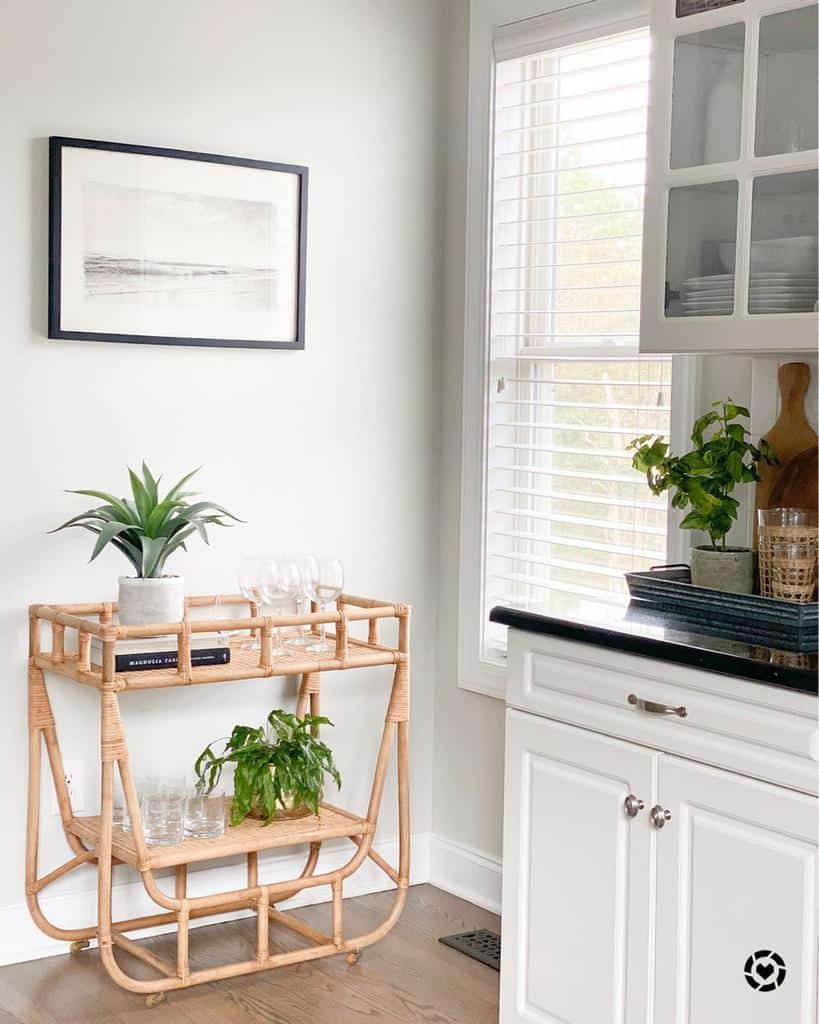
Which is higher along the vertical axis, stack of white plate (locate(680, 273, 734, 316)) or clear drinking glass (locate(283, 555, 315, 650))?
stack of white plate (locate(680, 273, 734, 316))

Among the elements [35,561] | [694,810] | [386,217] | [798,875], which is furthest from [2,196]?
[798,875]

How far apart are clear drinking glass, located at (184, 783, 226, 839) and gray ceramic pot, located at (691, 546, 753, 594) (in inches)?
46.1

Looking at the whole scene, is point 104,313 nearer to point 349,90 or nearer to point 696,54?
point 349,90

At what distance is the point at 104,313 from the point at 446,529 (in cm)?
112

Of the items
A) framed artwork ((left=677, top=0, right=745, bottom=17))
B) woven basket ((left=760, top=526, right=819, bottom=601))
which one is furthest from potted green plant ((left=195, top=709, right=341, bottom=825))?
framed artwork ((left=677, top=0, right=745, bottom=17))

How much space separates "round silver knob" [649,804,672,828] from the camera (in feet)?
7.67

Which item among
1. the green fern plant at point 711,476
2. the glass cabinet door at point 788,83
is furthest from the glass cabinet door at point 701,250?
the green fern plant at point 711,476

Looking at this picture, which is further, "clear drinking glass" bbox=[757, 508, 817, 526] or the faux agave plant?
the faux agave plant

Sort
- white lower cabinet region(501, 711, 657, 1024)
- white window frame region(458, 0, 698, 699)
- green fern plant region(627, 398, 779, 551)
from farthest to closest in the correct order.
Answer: white window frame region(458, 0, 698, 699) → green fern plant region(627, 398, 779, 551) → white lower cabinet region(501, 711, 657, 1024)

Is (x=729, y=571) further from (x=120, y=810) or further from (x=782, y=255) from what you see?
(x=120, y=810)

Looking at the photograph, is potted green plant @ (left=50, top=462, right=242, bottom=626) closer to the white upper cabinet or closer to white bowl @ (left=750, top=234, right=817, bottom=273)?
the white upper cabinet

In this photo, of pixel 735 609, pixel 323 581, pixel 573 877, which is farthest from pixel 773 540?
pixel 323 581

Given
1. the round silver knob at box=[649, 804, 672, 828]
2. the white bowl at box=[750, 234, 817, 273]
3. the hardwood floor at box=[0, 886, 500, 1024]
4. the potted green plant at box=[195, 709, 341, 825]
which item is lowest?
the hardwood floor at box=[0, 886, 500, 1024]

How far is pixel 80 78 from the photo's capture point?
10.4 ft
